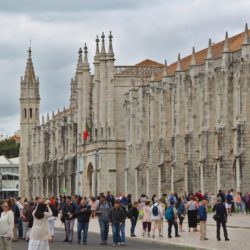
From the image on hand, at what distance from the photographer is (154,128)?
90.6m

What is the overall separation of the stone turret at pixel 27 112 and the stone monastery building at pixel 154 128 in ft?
38.0

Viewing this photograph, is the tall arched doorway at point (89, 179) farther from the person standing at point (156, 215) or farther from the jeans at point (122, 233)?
the jeans at point (122, 233)

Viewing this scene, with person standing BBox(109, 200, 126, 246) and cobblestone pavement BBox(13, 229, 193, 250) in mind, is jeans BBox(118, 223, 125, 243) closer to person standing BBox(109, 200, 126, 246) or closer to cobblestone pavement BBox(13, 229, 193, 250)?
person standing BBox(109, 200, 126, 246)

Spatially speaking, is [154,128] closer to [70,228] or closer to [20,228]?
[20,228]

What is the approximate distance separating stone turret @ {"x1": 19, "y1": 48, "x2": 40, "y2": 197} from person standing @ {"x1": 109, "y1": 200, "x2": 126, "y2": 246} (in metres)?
103

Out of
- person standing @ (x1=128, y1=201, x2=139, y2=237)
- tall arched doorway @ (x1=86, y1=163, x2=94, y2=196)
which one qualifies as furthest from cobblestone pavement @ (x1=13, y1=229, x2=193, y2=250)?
tall arched doorway @ (x1=86, y1=163, x2=94, y2=196)

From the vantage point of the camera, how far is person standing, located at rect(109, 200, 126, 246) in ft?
137

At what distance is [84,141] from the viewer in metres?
107

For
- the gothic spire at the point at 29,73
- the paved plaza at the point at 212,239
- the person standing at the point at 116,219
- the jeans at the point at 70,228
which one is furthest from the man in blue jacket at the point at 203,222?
the gothic spire at the point at 29,73

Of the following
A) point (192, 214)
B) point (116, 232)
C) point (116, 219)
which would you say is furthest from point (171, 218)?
point (116, 232)

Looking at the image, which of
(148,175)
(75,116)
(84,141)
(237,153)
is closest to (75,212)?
(237,153)

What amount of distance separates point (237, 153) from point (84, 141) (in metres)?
39.6

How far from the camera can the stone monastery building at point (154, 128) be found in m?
71.9

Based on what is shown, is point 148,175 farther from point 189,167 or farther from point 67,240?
point 67,240
